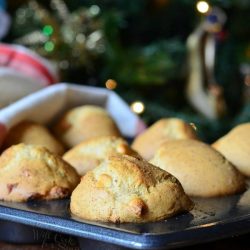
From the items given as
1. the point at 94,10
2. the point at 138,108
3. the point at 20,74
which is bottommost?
the point at 138,108

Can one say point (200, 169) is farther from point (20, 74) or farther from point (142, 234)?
point (20, 74)

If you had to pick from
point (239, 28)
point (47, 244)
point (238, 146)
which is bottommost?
point (47, 244)

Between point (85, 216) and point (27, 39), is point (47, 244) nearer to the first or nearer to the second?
point (85, 216)

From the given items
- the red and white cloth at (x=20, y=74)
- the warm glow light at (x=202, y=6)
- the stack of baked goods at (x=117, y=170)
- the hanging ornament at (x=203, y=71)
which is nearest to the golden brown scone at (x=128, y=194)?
the stack of baked goods at (x=117, y=170)

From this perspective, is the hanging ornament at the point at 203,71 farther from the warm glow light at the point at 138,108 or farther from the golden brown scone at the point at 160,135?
the golden brown scone at the point at 160,135

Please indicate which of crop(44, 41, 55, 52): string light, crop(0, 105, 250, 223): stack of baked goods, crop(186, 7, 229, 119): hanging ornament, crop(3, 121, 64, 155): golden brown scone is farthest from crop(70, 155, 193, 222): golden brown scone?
crop(186, 7, 229, 119): hanging ornament

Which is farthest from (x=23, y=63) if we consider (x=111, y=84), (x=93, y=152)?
(x=111, y=84)

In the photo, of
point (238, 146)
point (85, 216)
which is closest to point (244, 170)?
point (238, 146)

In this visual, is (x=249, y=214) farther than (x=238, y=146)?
No
